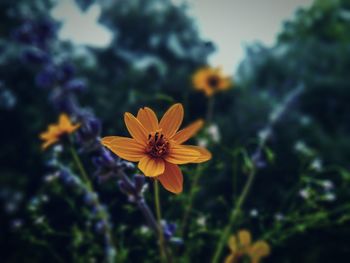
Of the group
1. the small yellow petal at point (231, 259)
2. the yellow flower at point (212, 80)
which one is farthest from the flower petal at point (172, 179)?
the yellow flower at point (212, 80)

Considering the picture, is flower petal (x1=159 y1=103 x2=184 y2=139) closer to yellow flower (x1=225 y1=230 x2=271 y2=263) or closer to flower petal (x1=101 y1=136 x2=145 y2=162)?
flower petal (x1=101 y1=136 x2=145 y2=162)

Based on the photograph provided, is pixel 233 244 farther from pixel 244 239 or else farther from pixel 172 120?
pixel 172 120

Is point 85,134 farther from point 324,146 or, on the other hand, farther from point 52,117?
point 324,146

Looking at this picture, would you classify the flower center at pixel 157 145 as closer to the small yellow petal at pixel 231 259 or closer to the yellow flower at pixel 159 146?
the yellow flower at pixel 159 146

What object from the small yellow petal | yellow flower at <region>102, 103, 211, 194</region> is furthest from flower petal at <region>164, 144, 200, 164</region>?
the small yellow petal

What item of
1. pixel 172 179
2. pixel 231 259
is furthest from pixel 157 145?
pixel 231 259

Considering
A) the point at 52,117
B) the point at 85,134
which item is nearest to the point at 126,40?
the point at 52,117

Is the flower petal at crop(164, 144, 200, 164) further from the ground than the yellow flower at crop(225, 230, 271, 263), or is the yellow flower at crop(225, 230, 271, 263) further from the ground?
the flower petal at crop(164, 144, 200, 164)
